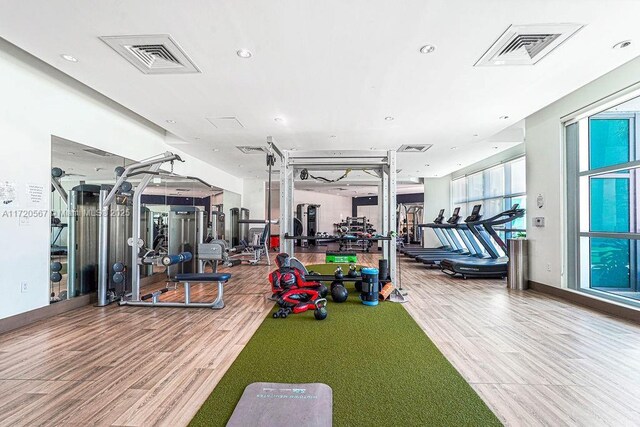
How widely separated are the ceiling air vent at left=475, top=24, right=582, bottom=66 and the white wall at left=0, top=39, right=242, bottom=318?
4.96 metres

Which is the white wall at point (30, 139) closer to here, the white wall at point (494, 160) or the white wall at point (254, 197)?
the white wall at point (254, 197)

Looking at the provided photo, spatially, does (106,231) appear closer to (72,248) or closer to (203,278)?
(72,248)

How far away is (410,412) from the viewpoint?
71.0 inches

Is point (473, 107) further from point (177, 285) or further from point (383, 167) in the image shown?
point (177, 285)

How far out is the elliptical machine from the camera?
367 cm

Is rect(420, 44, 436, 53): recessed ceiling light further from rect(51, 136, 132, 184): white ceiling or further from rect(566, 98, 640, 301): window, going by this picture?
rect(51, 136, 132, 184): white ceiling

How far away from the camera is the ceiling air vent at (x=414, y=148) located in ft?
23.0

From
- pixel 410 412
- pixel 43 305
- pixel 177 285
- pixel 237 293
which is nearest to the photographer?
pixel 410 412

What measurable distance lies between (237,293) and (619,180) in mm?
6437

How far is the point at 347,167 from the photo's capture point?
16.6 ft

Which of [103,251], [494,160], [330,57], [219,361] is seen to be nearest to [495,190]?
[494,160]

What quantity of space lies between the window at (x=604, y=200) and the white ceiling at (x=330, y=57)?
107 cm

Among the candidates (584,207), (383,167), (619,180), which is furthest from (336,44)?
(619,180)

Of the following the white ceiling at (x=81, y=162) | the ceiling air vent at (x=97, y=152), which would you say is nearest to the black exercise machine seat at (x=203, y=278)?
the white ceiling at (x=81, y=162)
